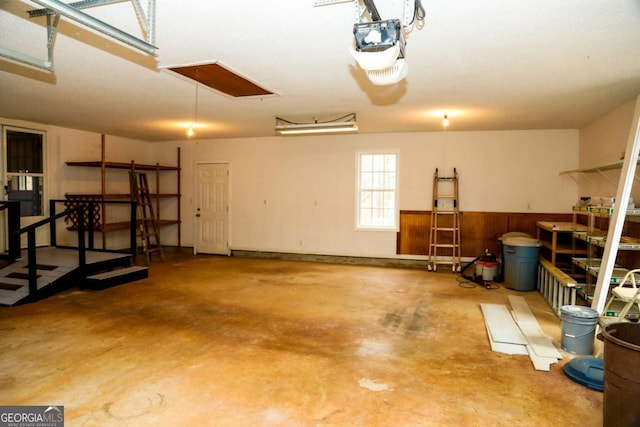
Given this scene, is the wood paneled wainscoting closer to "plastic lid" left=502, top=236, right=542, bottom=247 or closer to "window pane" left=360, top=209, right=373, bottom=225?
"window pane" left=360, top=209, right=373, bottom=225

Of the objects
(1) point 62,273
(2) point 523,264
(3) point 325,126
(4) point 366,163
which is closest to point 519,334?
(2) point 523,264

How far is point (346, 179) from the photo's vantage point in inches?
316

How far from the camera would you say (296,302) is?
17.1ft

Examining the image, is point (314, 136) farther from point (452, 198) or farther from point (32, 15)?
point (32, 15)

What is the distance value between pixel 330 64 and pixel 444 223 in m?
4.85

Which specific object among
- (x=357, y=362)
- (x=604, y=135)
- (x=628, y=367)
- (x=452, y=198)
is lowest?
(x=357, y=362)

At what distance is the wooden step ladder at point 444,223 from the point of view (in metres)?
7.35

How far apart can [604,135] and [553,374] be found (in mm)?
4264

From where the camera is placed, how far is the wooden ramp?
5.10m

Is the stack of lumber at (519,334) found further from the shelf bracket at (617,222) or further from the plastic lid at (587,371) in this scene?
the shelf bracket at (617,222)

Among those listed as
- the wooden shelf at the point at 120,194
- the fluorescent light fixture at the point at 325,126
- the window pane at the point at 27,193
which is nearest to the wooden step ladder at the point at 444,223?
the fluorescent light fixture at the point at 325,126

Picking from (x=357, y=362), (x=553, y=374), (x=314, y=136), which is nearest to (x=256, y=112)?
(x=314, y=136)

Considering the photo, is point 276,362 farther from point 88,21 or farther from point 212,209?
point 212,209

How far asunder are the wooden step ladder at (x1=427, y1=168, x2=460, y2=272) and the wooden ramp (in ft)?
17.3
